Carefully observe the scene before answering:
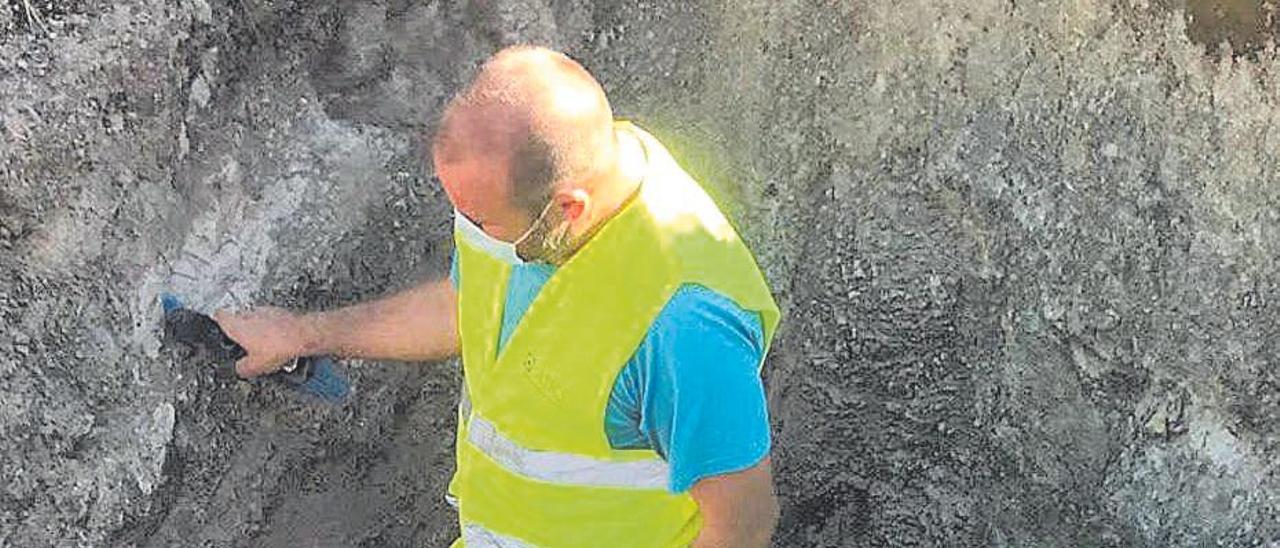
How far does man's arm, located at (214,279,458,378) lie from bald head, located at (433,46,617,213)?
15.9 inches

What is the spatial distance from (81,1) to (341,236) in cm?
41

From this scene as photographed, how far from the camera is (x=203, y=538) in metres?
2.03

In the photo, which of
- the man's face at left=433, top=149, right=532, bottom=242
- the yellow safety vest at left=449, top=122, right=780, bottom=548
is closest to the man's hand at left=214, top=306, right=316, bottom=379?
the yellow safety vest at left=449, top=122, right=780, bottom=548

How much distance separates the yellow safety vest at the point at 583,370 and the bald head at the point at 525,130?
0.36ft

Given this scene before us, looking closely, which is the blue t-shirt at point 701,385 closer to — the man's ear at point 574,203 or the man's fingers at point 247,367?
the man's ear at point 574,203

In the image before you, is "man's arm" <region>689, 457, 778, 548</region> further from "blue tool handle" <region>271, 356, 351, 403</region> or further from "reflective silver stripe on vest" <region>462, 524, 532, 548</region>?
"blue tool handle" <region>271, 356, 351, 403</region>

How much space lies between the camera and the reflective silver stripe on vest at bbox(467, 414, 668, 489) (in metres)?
1.74

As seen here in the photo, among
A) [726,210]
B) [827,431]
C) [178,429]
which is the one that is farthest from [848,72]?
[178,429]

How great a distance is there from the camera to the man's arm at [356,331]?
194 centimetres

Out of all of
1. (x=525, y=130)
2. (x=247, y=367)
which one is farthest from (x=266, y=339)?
(x=525, y=130)

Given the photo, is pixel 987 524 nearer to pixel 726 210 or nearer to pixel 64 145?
pixel 726 210

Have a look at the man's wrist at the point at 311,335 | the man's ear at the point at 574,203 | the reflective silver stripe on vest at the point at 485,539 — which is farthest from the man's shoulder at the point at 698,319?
the man's wrist at the point at 311,335

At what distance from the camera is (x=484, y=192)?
1544 mm

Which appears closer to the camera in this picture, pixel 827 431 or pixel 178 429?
pixel 178 429
